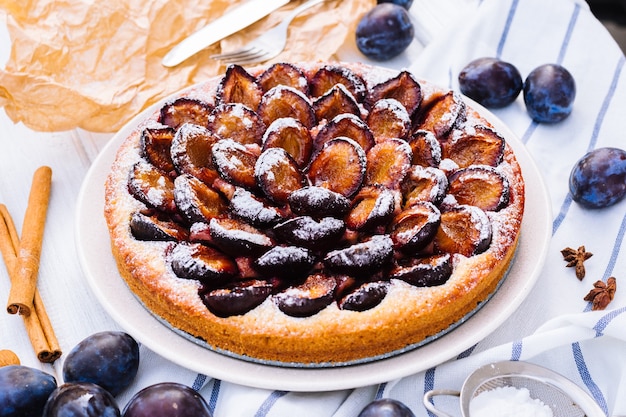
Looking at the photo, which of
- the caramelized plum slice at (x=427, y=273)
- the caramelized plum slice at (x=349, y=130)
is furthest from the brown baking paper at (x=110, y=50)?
the caramelized plum slice at (x=427, y=273)

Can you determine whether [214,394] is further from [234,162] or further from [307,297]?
[234,162]

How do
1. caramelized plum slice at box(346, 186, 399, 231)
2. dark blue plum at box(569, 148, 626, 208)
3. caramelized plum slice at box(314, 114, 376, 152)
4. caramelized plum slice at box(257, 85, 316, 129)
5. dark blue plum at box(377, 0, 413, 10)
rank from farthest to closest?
dark blue plum at box(377, 0, 413, 10) → dark blue plum at box(569, 148, 626, 208) → caramelized plum slice at box(257, 85, 316, 129) → caramelized plum slice at box(314, 114, 376, 152) → caramelized plum slice at box(346, 186, 399, 231)

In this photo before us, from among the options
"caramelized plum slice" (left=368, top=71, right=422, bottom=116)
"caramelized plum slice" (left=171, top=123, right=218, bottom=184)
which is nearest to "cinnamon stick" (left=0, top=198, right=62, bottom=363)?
"caramelized plum slice" (left=171, top=123, right=218, bottom=184)

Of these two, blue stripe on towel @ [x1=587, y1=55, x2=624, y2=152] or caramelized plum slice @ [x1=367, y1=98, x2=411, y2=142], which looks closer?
caramelized plum slice @ [x1=367, y1=98, x2=411, y2=142]

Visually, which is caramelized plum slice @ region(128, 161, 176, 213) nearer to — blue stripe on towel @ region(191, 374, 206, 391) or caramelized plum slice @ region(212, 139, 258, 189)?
caramelized plum slice @ region(212, 139, 258, 189)

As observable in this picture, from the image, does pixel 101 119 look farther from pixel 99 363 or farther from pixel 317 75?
pixel 99 363

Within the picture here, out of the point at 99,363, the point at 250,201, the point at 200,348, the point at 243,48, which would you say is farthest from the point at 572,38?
the point at 99,363

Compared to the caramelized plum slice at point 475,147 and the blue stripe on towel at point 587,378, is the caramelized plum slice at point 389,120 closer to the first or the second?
the caramelized plum slice at point 475,147

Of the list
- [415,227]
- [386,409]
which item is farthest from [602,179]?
[386,409]
